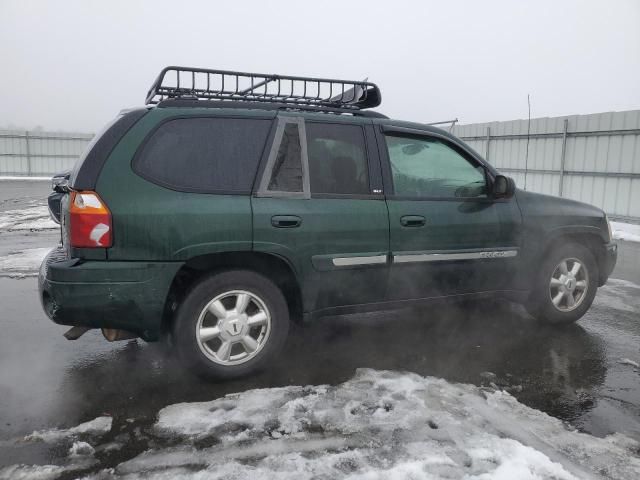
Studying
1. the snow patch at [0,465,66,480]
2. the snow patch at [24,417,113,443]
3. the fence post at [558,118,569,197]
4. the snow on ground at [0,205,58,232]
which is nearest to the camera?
the snow patch at [0,465,66,480]

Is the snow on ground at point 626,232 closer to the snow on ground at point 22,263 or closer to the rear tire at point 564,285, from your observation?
the rear tire at point 564,285

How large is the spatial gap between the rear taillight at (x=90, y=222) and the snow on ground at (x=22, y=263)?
4.00 m

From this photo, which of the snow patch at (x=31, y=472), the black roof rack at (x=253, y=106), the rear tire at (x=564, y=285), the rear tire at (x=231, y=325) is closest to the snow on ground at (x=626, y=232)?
the rear tire at (x=564, y=285)

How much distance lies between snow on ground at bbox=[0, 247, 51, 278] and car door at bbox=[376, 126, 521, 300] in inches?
195

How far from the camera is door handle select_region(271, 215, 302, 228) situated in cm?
323

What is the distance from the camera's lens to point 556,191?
13.0 m

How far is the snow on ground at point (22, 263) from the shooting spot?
248 inches

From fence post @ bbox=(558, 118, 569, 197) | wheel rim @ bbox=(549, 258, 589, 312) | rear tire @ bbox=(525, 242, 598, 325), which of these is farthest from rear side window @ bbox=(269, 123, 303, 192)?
fence post @ bbox=(558, 118, 569, 197)

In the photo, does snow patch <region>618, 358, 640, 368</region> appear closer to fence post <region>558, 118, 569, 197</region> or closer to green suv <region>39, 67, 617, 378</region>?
green suv <region>39, 67, 617, 378</region>

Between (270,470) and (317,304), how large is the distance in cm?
136

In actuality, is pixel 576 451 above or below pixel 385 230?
below

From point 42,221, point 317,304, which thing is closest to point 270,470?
point 317,304

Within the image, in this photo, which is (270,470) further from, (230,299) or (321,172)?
(321,172)

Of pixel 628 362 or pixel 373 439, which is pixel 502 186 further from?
pixel 373 439
